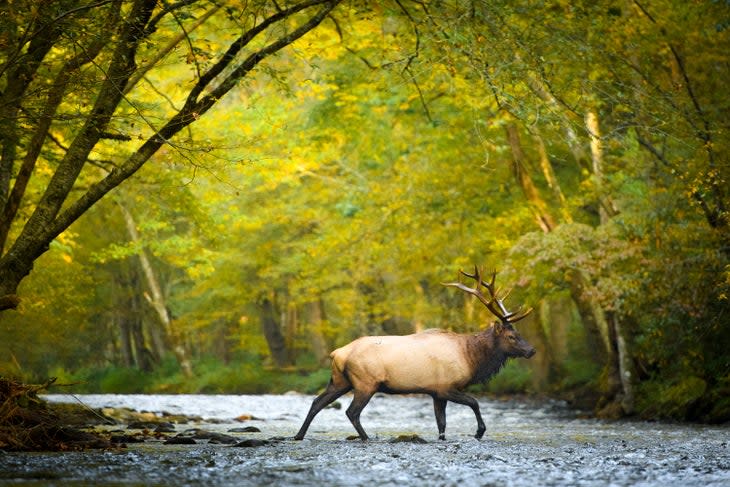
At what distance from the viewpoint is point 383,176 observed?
29.4 meters

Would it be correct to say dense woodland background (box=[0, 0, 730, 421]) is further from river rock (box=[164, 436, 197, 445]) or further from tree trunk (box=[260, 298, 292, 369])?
river rock (box=[164, 436, 197, 445])

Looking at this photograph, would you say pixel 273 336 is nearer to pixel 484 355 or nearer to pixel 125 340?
pixel 125 340

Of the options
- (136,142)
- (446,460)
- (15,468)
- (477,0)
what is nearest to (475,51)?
(477,0)

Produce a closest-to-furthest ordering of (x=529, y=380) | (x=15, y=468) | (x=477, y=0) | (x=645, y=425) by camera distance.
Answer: (x=15, y=468), (x=477, y=0), (x=645, y=425), (x=529, y=380)

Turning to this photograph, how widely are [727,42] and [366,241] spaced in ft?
45.5

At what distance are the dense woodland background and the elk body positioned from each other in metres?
2.99

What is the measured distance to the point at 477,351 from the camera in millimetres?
12930

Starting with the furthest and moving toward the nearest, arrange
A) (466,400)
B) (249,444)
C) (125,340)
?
(125,340)
(466,400)
(249,444)

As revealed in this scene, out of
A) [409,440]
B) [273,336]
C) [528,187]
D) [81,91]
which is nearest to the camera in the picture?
[81,91]

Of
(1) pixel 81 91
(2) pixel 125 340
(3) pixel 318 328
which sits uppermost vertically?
(1) pixel 81 91

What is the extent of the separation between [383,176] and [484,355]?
16.8 metres

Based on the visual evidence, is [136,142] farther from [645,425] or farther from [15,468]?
[15,468]

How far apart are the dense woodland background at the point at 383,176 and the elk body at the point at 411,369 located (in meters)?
2.99

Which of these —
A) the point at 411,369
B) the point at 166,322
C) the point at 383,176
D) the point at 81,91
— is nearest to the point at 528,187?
the point at 383,176
